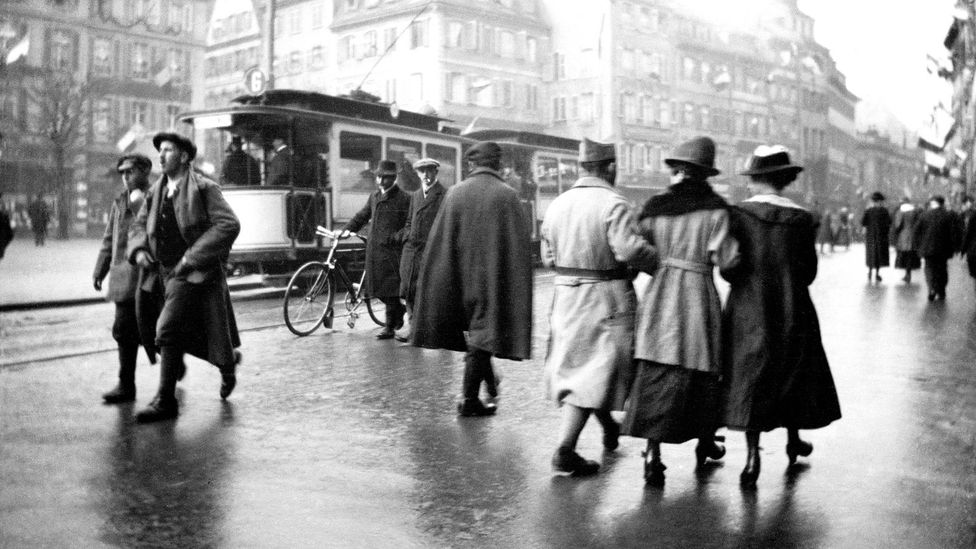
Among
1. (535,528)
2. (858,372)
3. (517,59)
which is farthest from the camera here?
(517,59)

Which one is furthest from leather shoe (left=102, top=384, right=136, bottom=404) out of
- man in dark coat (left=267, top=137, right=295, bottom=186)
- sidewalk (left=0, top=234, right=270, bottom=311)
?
man in dark coat (left=267, top=137, right=295, bottom=186)

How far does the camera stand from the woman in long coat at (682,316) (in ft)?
16.1

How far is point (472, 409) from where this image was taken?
674 cm

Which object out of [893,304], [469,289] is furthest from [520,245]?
[893,304]

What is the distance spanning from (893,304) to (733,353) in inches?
472

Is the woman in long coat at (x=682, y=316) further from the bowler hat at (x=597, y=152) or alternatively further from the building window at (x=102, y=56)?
the building window at (x=102, y=56)

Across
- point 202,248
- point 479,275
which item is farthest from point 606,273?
point 202,248

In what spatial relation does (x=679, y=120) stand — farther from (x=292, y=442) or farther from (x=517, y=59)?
(x=292, y=442)

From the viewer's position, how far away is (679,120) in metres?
70.4

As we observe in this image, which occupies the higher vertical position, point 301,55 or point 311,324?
point 301,55

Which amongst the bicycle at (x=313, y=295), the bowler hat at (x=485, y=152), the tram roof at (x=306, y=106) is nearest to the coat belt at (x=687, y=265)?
the bowler hat at (x=485, y=152)

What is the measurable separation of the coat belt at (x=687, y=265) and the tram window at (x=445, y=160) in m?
15.1

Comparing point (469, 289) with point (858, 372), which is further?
point (858, 372)

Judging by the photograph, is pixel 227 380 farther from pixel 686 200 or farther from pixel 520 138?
pixel 520 138
